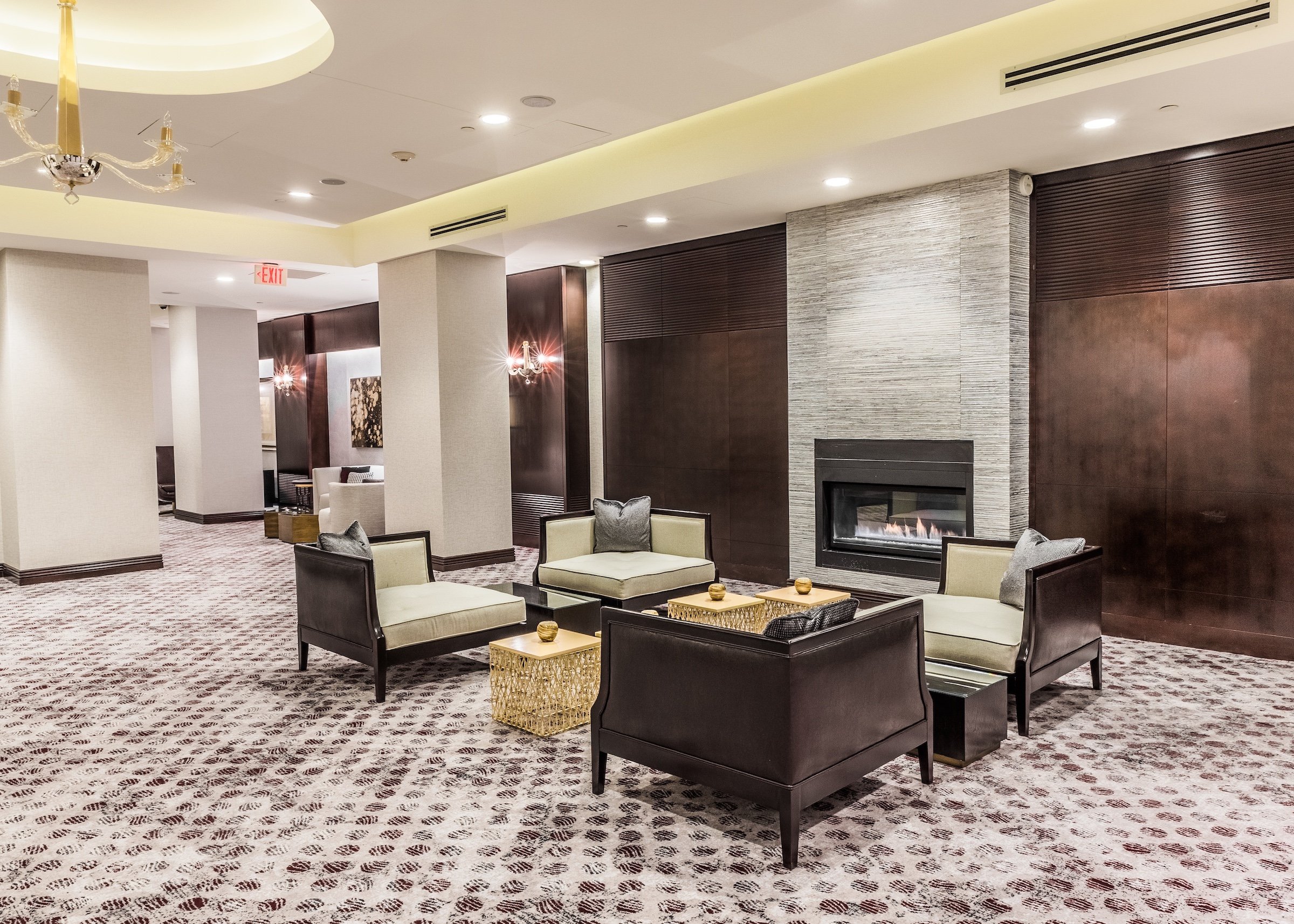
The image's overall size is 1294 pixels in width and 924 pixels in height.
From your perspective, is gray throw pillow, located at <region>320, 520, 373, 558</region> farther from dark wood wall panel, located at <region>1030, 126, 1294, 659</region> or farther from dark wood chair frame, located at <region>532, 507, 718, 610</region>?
dark wood wall panel, located at <region>1030, 126, 1294, 659</region>

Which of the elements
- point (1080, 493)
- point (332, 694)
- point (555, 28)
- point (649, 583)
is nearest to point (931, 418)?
point (1080, 493)

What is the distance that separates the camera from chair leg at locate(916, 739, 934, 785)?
3.67 m

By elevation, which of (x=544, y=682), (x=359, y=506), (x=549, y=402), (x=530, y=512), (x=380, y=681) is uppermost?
(x=549, y=402)

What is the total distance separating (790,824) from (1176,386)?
4.37 metres

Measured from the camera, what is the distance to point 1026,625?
425 centimetres

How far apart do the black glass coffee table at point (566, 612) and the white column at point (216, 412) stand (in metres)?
8.82

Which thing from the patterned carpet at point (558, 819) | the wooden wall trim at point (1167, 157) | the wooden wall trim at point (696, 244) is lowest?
the patterned carpet at point (558, 819)

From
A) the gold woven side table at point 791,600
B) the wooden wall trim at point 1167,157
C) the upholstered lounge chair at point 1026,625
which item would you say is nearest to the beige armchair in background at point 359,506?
the gold woven side table at point 791,600

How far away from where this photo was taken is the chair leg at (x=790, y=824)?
2980 mm

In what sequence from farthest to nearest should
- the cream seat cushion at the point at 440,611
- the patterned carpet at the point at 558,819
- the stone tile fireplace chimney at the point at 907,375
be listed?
the stone tile fireplace chimney at the point at 907,375
the cream seat cushion at the point at 440,611
the patterned carpet at the point at 558,819

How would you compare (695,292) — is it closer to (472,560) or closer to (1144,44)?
(472,560)

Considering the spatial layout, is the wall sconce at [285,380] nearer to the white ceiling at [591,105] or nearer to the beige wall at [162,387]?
the beige wall at [162,387]

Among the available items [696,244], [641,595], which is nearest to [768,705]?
[641,595]

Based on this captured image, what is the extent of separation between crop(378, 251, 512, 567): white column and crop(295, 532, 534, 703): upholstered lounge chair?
3.13 meters
